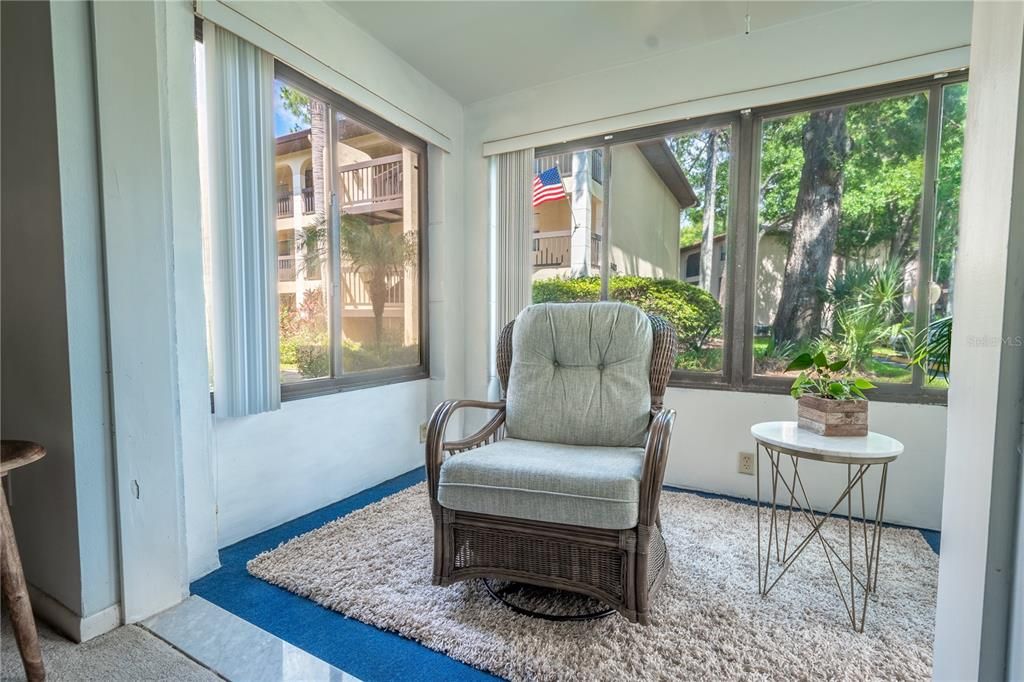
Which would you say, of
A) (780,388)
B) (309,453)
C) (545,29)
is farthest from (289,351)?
(780,388)

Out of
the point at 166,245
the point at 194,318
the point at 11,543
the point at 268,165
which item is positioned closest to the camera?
the point at 11,543

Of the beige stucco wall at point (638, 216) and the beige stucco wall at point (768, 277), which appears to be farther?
the beige stucco wall at point (638, 216)

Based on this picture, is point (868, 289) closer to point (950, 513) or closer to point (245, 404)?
point (950, 513)

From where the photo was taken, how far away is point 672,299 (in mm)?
2793

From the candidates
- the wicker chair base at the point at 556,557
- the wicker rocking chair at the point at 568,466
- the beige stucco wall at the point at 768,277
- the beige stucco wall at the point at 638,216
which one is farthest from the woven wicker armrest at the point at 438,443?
the beige stucco wall at the point at 768,277

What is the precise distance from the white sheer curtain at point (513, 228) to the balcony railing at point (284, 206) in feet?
4.49

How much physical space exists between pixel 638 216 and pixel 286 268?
2094 millimetres

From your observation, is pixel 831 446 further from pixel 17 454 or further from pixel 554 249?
pixel 17 454

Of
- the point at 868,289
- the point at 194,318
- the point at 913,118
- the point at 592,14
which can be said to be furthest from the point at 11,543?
the point at 913,118

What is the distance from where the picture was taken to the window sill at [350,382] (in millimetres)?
2268

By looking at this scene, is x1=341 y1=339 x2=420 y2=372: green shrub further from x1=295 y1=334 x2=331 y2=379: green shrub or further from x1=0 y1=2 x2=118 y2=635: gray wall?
x1=0 y1=2 x2=118 y2=635: gray wall

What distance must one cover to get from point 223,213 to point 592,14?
1.97 m

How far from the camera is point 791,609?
153cm

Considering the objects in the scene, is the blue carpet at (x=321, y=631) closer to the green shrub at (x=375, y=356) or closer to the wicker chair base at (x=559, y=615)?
the wicker chair base at (x=559, y=615)
